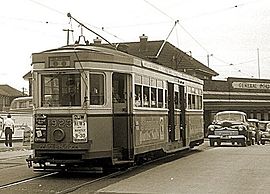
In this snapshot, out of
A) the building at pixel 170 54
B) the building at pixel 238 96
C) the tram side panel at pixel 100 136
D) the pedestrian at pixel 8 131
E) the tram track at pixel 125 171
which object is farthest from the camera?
the building at pixel 170 54

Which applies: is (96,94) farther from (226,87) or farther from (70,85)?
(226,87)

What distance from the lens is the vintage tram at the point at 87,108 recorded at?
1473 centimetres

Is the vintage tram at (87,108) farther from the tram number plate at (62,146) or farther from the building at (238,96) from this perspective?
the building at (238,96)

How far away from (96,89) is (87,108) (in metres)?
0.64

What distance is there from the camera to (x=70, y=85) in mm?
15109

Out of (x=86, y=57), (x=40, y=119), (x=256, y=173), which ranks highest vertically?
(x=86, y=57)

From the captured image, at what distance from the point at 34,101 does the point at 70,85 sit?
1.08 m

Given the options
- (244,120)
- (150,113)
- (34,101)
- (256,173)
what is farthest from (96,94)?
(244,120)

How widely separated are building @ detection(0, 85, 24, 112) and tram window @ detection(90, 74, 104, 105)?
84.4m

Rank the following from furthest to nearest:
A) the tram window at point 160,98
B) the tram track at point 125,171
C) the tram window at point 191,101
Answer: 1. the tram window at point 191,101
2. the tram window at point 160,98
3. the tram track at point 125,171

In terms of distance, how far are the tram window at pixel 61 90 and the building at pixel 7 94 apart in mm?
83991

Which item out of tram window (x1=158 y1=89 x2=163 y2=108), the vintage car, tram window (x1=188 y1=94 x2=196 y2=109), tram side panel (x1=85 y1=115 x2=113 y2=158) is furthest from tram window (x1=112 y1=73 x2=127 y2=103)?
the vintage car

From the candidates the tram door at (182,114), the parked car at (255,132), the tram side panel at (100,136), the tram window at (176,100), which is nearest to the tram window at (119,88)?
the tram side panel at (100,136)

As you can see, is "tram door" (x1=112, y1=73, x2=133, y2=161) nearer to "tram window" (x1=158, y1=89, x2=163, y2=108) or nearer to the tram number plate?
the tram number plate
